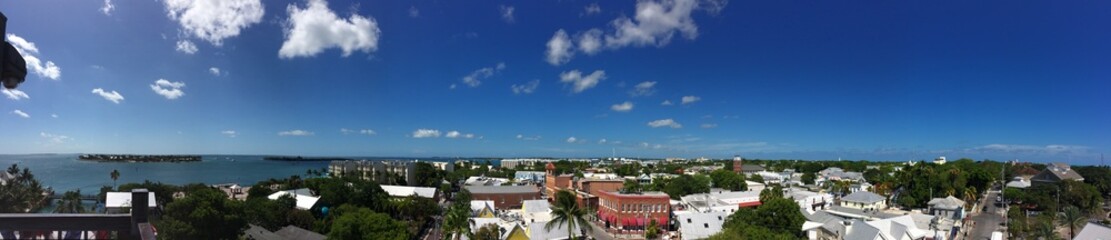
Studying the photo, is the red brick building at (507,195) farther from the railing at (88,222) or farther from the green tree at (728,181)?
the railing at (88,222)

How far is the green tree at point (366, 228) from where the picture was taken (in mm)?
21469

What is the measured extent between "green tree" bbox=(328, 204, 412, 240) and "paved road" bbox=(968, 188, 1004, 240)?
3360 cm

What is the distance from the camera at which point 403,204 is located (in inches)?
1414

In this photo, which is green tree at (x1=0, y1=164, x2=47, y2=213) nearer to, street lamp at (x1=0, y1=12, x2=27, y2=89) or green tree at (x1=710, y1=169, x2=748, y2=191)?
street lamp at (x1=0, y1=12, x2=27, y2=89)

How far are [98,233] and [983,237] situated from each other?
4105 centimetres

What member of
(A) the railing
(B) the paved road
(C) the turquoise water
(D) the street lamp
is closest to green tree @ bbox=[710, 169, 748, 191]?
(B) the paved road

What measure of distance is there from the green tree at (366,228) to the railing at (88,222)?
19.5m

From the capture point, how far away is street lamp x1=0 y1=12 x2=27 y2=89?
226 cm

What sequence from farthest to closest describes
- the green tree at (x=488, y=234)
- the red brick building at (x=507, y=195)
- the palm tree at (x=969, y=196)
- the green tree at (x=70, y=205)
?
the red brick building at (x=507, y=195) → the palm tree at (x=969, y=196) → the green tree at (x=70, y=205) → the green tree at (x=488, y=234)

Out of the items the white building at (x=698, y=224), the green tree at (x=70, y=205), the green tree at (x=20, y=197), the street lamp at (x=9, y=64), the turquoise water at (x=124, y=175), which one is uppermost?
the street lamp at (x=9, y=64)

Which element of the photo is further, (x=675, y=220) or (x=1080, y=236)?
(x=675, y=220)

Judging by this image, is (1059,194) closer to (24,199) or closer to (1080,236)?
(1080,236)

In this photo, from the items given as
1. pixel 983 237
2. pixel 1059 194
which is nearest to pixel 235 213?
pixel 983 237

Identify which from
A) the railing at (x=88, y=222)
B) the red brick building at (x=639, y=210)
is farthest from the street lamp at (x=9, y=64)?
the red brick building at (x=639, y=210)
